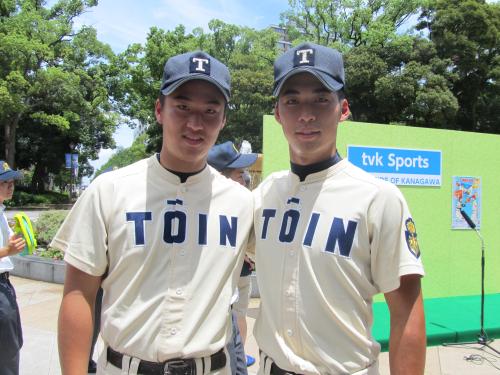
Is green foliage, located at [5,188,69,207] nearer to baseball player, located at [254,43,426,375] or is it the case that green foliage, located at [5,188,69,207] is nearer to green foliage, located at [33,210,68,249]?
green foliage, located at [33,210,68,249]

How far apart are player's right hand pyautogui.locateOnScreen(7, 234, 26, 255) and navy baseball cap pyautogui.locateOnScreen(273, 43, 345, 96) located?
2800mm

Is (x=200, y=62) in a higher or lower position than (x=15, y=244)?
higher

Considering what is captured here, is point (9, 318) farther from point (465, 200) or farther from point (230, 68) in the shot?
point (230, 68)

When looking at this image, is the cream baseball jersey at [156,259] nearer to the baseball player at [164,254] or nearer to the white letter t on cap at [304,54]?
the baseball player at [164,254]

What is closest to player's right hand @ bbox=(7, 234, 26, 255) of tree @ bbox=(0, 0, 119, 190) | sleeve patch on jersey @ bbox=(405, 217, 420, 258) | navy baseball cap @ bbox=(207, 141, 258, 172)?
navy baseball cap @ bbox=(207, 141, 258, 172)

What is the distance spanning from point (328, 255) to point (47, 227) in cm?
919

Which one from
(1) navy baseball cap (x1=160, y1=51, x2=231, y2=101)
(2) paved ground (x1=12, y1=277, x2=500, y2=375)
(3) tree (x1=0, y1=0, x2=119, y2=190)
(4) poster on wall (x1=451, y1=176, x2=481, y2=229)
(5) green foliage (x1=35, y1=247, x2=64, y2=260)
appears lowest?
(2) paved ground (x1=12, y1=277, x2=500, y2=375)

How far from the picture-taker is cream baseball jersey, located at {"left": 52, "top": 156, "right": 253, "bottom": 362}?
1.73m

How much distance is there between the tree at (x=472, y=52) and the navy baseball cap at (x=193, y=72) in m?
27.5

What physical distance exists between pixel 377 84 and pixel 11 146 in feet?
71.2

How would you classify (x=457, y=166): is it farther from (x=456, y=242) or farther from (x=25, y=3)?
(x=25, y=3)

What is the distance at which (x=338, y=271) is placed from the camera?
5.59 feet

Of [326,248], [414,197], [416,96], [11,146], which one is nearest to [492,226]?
[414,197]

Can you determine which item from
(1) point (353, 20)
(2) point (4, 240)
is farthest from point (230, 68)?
(2) point (4, 240)
